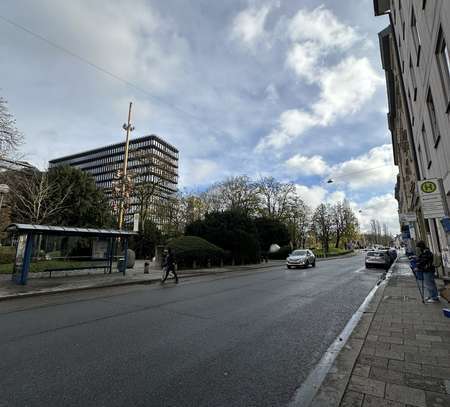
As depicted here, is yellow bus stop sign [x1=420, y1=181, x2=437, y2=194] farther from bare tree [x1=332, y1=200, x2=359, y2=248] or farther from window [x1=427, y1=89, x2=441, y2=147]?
bare tree [x1=332, y1=200, x2=359, y2=248]

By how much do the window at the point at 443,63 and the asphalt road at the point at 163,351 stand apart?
7.01 m

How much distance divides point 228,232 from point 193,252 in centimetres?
564

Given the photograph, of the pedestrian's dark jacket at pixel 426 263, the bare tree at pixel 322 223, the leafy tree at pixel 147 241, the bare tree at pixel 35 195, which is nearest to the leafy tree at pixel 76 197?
the bare tree at pixel 35 195

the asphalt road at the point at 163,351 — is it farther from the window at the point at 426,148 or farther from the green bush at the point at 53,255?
the window at the point at 426,148

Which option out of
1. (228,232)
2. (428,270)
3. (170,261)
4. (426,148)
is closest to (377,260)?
(228,232)

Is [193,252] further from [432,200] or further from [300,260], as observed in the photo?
[432,200]

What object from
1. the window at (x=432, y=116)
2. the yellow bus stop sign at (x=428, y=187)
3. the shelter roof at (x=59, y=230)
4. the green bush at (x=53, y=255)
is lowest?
the green bush at (x=53, y=255)

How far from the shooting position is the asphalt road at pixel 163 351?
10.5ft

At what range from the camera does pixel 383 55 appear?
2239 cm

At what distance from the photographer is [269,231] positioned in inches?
1628

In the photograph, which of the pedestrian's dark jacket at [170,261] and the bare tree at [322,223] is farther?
the bare tree at [322,223]

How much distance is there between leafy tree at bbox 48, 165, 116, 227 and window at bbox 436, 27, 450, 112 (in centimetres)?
2946

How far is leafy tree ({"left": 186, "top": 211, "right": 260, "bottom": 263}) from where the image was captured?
2725 cm

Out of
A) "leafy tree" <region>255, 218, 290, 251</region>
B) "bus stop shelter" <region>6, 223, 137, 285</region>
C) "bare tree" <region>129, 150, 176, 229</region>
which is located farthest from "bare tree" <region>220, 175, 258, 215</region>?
"bus stop shelter" <region>6, 223, 137, 285</region>
